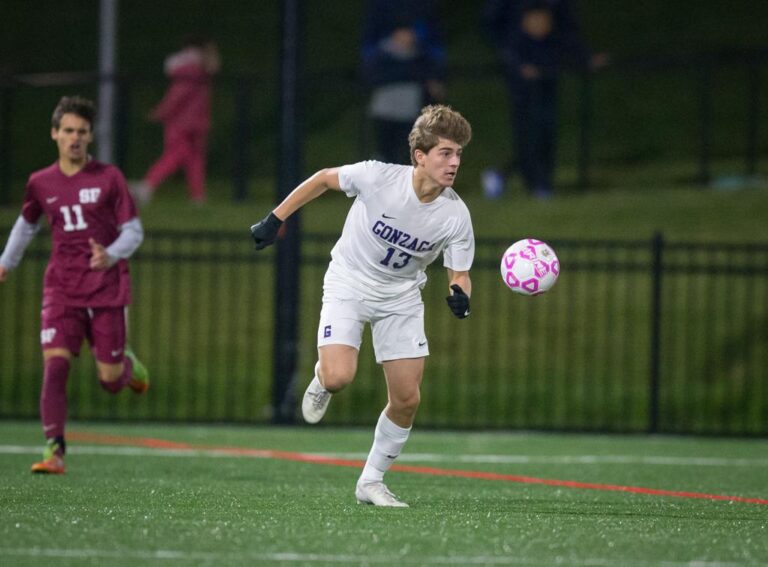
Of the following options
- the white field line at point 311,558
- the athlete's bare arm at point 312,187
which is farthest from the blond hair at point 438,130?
Answer: the white field line at point 311,558

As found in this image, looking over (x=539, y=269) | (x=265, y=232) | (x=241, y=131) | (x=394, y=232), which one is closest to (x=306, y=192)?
(x=265, y=232)

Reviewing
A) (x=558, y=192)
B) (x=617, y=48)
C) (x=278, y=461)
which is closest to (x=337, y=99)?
(x=617, y=48)

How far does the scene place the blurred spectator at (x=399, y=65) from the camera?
1633 cm

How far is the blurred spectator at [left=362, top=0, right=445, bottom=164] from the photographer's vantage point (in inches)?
643

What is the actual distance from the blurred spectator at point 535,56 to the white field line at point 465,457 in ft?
18.5

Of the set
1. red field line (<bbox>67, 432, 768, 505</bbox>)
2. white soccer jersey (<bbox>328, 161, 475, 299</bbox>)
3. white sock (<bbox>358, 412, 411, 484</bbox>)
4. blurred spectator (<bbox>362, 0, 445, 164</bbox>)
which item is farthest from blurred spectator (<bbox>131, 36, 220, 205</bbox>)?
white sock (<bbox>358, 412, 411, 484</bbox>)

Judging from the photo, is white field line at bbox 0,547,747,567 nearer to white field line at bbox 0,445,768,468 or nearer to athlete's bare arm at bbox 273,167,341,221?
athlete's bare arm at bbox 273,167,341,221

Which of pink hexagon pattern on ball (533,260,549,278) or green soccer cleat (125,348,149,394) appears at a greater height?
pink hexagon pattern on ball (533,260,549,278)

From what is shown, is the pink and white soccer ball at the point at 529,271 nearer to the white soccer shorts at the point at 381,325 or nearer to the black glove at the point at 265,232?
the white soccer shorts at the point at 381,325

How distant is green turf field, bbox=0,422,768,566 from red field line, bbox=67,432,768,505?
0.02 metres

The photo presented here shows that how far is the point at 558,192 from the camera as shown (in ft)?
65.0

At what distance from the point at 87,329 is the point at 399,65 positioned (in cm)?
708

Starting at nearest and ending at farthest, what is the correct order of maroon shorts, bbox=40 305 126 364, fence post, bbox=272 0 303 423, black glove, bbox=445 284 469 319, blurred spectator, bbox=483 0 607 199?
1. black glove, bbox=445 284 469 319
2. maroon shorts, bbox=40 305 126 364
3. fence post, bbox=272 0 303 423
4. blurred spectator, bbox=483 0 607 199

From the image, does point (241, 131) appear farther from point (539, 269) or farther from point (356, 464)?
point (539, 269)
